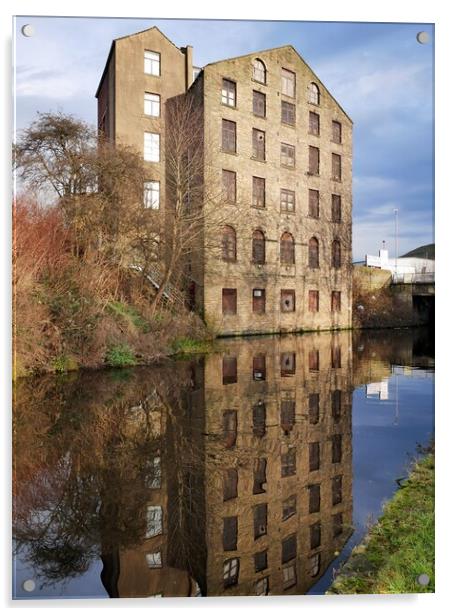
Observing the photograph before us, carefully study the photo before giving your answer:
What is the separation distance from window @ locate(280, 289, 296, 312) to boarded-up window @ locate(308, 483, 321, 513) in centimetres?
509

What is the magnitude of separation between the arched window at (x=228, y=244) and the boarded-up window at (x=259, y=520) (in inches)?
301

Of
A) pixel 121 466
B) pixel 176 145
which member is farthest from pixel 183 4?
pixel 121 466

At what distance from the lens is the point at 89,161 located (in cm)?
886

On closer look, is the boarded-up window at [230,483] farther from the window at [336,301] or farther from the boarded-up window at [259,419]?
the window at [336,301]

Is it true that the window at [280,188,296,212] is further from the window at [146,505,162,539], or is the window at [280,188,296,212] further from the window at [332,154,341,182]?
the window at [146,505,162,539]

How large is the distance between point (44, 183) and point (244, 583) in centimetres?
603

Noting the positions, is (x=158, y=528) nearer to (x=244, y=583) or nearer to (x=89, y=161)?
(x=244, y=583)

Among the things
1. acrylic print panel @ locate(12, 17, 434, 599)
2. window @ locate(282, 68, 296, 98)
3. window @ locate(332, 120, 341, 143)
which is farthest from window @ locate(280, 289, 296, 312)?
window @ locate(282, 68, 296, 98)

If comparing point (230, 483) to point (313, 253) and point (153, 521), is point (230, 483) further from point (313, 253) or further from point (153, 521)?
point (313, 253)

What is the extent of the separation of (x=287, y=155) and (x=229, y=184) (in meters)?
1.76

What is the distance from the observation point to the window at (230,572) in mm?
2828

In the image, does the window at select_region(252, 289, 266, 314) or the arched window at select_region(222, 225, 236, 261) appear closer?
the window at select_region(252, 289, 266, 314)

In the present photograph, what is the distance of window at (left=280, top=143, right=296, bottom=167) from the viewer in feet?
28.8

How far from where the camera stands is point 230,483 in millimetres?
4059
